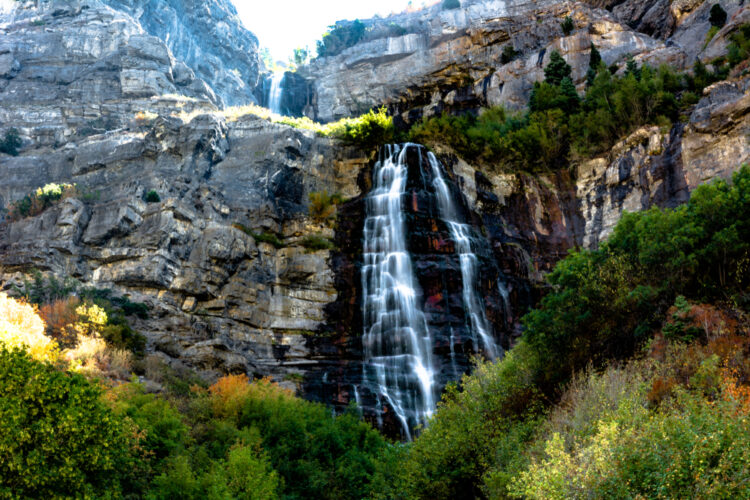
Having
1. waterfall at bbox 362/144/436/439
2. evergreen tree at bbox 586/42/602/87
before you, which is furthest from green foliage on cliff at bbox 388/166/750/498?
evergreen tree at bbox 586/42/602/87

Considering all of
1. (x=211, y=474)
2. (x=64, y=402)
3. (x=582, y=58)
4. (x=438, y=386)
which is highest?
(x=582, y=58)

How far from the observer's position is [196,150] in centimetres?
3406

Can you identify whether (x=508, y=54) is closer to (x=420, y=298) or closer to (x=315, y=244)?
(x=315, y=244)

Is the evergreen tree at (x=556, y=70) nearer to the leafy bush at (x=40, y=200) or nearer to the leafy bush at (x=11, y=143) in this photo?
the leafy bush at (x=40, y=200)

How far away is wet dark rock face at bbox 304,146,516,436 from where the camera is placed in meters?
27.8

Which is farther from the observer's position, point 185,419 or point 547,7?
point 547,7

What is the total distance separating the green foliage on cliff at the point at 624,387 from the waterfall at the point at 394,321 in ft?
26.9

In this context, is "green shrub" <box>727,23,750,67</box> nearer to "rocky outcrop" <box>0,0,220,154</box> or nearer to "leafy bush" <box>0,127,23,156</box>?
"rocky outcrop" <box>0,0,220,154</box>

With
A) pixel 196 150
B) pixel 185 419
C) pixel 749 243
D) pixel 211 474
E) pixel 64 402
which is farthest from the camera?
pixel 196 150

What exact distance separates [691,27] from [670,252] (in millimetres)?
32043

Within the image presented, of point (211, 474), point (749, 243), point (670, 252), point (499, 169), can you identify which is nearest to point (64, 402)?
point (211, 474)

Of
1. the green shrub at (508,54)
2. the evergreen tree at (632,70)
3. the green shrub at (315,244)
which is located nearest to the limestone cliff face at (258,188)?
the green shrub at (315,244)

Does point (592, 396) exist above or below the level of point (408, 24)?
below

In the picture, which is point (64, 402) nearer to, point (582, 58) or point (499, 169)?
point (499, 169)
